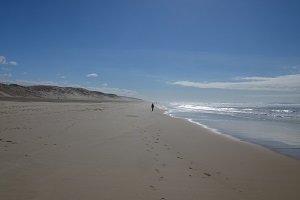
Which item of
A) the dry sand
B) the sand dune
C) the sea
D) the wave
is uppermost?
the sand dune

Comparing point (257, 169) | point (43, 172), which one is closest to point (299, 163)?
point (257, 169)

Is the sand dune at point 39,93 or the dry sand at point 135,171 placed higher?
the sand dune at point 39,93

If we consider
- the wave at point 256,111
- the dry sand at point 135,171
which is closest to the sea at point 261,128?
the wave at point 256,111

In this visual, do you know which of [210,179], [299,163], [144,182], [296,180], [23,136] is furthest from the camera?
[23,136]

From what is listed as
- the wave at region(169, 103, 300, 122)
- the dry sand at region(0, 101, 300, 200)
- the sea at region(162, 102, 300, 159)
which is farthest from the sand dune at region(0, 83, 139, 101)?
the dry sand at region(0, 101, 300, 200)

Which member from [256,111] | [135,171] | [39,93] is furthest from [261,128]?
[39,93]

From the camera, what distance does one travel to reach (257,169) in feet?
28.8

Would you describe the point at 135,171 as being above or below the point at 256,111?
below

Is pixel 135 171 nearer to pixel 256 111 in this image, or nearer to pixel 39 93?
pixel 256 111

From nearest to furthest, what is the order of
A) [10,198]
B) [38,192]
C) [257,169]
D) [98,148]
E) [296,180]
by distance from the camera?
[10,198] → [38,192] → [296,180] → [257,169] → [98,148]

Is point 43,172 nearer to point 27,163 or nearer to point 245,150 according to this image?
point 27,163

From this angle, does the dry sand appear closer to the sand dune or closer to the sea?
the sea

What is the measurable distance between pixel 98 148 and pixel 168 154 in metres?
2.45

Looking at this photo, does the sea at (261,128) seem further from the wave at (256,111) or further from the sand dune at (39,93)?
the sand dune at (39,93)
